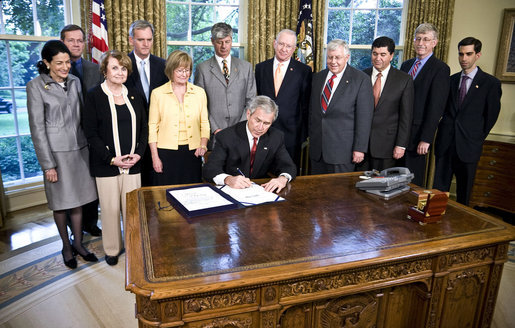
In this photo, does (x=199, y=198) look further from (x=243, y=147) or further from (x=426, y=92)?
(x=426, y=92)

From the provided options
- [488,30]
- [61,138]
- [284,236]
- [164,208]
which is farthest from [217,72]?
[488,30]

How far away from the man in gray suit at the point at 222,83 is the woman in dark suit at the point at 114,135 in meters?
0.65

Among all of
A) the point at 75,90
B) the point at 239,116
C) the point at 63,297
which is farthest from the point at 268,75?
the point at 63,297

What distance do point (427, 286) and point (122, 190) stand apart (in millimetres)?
2198

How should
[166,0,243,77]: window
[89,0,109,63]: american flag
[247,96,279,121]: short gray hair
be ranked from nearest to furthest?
[247,96,279,121]: short gray hair, [89,0,109,63]: american flag, [166,0,243,77]: window

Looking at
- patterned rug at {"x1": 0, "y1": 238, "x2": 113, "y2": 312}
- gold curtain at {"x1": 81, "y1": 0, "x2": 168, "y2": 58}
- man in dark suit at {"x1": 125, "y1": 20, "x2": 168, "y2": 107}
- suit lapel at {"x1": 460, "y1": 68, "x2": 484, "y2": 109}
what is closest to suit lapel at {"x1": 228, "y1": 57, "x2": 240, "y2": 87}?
man in dark suit at {"x1": 125, "y1": 20, "x2": 168, "y2": 107}

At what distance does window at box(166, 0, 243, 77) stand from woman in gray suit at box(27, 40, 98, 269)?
7.09ft

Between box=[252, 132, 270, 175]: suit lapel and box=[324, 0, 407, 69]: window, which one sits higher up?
box=[324, 0, 407, 69]: window

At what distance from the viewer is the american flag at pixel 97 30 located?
3934 mm

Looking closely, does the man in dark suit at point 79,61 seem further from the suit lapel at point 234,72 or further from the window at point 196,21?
the window at point 196,21

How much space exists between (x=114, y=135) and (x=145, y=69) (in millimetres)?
731

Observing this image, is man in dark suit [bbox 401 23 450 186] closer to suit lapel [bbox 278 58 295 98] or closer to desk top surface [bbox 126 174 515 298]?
suit lapel [bbox 278 58 295 98]

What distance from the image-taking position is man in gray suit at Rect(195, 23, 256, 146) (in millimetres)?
3430

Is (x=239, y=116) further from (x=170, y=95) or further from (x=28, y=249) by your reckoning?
(x=28, y=249)
